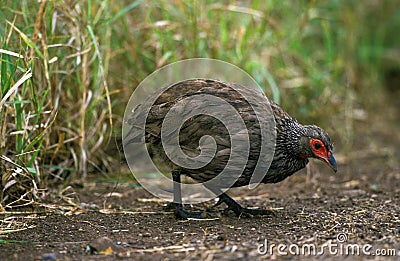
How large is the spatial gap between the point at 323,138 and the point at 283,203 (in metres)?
0.70

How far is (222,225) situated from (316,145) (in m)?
0.84

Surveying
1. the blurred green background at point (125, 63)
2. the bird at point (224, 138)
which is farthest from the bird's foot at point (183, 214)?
the blurred green background at point (125, 63)

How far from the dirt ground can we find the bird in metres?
0.28

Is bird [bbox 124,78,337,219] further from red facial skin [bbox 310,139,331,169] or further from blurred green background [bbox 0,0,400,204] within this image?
blurred green background [bbox 0,0,400,204]

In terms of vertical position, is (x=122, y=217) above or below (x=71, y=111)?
below

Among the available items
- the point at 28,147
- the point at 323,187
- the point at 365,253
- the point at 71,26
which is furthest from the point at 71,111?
the point at 365,253

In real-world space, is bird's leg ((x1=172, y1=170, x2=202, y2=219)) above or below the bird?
below

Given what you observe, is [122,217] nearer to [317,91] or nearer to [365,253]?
[365,253]

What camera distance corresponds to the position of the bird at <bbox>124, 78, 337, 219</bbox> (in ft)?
12.6

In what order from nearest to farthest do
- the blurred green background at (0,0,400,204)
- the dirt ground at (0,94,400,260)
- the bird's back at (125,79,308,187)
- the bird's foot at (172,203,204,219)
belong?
1. the dirt ground at (0,94,400,260)
2. the bird's back at (125,79,308,187)
3. the bird's foot at (172,203,204,219)
4. the blurred green background at (0,0,400,204)

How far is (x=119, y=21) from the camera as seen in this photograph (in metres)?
5.53

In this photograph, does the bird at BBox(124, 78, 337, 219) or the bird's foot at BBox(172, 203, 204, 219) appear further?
the bird's foot at BBox(172, 203, 204, 219)

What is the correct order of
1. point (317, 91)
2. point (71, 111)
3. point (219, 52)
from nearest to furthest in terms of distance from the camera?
point (71, 111), point (219, 52), point (317, 91)

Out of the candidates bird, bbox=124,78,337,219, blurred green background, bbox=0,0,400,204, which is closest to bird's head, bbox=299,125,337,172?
bird, bbox=124,78,337,219
